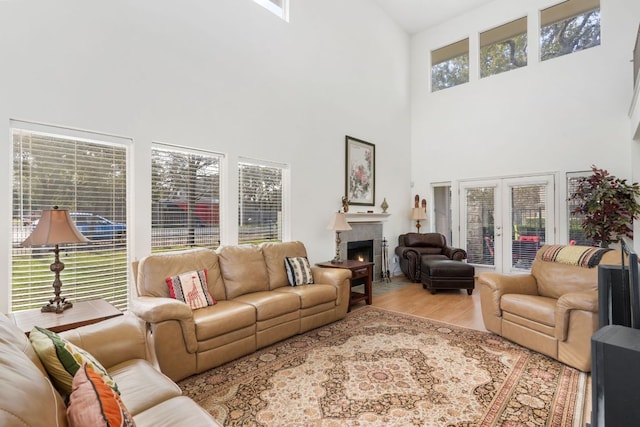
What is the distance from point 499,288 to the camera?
11.2 ft

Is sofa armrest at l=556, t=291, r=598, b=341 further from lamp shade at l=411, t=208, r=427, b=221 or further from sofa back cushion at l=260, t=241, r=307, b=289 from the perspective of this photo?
lamp shade at l=411, t=208, r=427, b=221

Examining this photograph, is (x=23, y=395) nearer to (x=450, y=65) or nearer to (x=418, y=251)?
(x=418, y=251)

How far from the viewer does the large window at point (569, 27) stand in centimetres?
552

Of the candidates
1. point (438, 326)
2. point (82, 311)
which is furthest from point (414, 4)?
point (82, 311)

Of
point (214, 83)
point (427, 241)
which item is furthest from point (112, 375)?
point (427, 241)

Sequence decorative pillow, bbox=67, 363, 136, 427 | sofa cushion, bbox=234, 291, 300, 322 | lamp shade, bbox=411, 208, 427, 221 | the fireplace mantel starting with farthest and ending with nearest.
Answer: lamp shade, bbox=411, 208, 427, 221, the fireplace mantel, sofa cushion, bbox=234, 291, 300, 322, decorative pillow, bbox=67, 363, 136, 427

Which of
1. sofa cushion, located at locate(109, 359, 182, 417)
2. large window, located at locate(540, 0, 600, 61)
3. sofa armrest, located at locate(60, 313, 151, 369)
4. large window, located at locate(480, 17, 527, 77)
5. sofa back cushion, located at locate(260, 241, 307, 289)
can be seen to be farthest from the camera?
large window, located at locate(480, 17, 527, 77)

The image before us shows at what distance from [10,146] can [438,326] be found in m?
4.40

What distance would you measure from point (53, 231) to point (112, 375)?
118cm

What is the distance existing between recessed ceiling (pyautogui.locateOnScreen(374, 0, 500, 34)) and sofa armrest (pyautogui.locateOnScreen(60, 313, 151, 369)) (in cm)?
704

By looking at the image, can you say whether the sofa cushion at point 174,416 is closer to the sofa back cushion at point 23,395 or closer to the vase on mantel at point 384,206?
the sofa back cushion at point 23,395

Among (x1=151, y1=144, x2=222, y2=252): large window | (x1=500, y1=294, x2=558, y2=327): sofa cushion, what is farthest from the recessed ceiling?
(x1=500, y1=294, x2=558, y2=327): sofa cushion

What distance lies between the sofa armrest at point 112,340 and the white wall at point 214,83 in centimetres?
128

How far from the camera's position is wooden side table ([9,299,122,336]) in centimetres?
212
